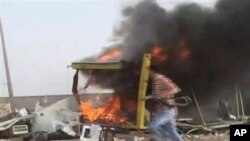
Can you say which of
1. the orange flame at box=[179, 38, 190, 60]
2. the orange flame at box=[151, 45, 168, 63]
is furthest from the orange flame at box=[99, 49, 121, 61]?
the orange flame at box=[179, 38, 190, 60]

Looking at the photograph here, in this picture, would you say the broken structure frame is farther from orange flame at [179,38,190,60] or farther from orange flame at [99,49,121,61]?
orange flame at [179,38,190,60]

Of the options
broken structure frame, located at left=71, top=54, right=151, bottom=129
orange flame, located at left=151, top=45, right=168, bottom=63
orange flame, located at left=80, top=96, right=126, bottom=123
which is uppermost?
orange flame, located at left=151, top=45, right=168, bottom=63

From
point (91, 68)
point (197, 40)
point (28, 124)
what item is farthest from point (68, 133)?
point (197, 40)

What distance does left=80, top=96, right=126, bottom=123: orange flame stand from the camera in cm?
315

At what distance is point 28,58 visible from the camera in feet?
10.1

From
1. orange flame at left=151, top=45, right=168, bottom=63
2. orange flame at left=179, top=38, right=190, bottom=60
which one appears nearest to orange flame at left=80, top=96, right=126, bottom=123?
orange flame at left=151, top=45, right=168, bottom=63

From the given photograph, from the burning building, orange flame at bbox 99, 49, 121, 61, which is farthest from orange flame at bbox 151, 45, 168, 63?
orange flame at bbox 99, 49, 121, 61

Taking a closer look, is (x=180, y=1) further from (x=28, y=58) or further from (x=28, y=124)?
(x=28, y=124)

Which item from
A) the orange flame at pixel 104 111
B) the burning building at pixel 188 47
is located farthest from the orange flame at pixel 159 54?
the orange flame at pixel 104 111

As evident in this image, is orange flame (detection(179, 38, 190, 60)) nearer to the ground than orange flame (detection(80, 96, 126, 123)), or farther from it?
farther from it

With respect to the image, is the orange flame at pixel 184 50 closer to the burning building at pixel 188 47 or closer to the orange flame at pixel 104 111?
the burning building at pixel 188 47

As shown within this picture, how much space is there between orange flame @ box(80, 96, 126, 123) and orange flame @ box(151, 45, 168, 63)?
1.34 ft

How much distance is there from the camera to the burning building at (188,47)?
3.14 meters

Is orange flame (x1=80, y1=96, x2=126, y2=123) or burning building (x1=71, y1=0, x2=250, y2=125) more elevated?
burning building (x1=71, y1=0, x2=250, y2=125)
